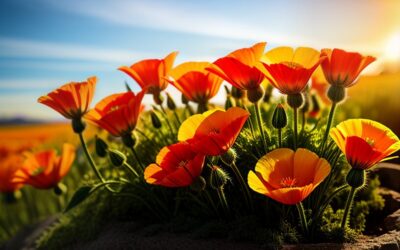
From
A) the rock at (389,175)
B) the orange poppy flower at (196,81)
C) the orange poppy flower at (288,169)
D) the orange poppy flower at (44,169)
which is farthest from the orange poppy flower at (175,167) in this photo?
the rock at (389,175)

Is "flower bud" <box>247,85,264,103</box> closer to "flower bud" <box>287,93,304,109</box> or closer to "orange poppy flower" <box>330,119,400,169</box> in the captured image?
"flower bud" <box>287,93,304,109</box>

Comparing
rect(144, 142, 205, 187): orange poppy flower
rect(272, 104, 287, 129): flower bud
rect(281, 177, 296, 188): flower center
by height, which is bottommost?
rect(281, 177, 296, 188): flower center

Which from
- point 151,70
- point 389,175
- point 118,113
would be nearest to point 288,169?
point 118,113

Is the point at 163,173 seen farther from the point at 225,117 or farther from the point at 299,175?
the point at 299,175

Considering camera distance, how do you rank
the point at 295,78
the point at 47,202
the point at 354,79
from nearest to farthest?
Answer: the point at 295,78, the point at 354,79, the point at 47,202

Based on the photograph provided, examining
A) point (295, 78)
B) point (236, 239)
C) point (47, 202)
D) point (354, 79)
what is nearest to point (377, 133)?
point (354, 79)

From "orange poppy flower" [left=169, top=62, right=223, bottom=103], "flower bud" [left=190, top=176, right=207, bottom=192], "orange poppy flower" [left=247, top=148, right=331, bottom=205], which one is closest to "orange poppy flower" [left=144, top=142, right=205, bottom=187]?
"flower bud" [left=190, top=176, right=207, bottom=192]
